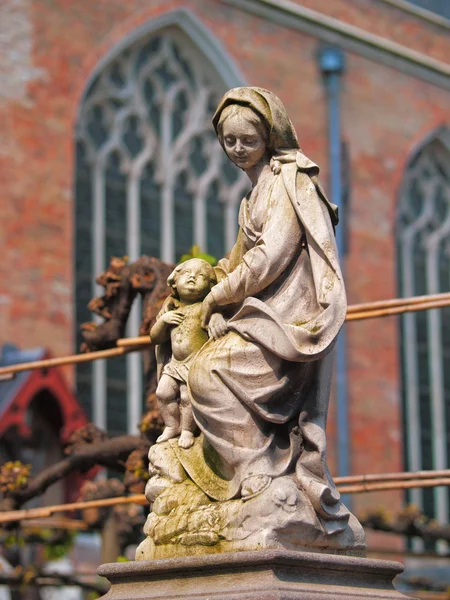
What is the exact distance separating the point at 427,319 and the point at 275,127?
64.9 ft

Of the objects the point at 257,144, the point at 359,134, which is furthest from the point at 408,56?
the point at 257,144

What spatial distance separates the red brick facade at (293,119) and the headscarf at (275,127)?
13.4 m

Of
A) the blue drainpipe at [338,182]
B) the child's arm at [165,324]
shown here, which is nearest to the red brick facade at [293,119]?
the blue drainpipe at [338,182]

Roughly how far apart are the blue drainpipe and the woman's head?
16819mm

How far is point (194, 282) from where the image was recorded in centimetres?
631

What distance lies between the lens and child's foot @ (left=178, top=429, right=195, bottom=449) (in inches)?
237

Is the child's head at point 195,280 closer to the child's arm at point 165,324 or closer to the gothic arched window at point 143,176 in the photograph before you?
the child's arm at point 165,324

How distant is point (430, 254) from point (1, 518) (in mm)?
17303

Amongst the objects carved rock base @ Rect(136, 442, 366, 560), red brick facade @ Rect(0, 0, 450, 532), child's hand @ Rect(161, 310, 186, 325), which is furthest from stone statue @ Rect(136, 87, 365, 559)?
red brick facade @ Rect(0, 0, 450, 532)

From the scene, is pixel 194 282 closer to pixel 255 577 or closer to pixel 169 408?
pixel 169 408

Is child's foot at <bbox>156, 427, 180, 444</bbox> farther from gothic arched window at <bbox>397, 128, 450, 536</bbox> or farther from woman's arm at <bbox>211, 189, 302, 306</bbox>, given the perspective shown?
gothic arched window at <bbox>397, 128, 450, 536</bbox>

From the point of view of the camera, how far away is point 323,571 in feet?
18.5

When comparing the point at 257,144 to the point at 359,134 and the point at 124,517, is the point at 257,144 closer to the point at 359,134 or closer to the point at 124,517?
the point at 124,517

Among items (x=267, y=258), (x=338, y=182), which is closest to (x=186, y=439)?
(x=267, y=258)
